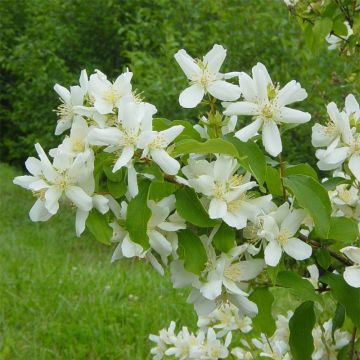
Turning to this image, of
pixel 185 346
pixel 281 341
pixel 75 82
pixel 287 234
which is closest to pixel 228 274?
pixel 287 234

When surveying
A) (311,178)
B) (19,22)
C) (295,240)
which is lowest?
(19,22)

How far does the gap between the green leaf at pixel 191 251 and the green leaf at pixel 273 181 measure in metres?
0.16

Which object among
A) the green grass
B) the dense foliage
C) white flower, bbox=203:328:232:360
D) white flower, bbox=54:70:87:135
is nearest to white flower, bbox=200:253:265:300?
white flower, bbox=54:70:87:135

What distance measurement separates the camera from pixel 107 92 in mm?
1208

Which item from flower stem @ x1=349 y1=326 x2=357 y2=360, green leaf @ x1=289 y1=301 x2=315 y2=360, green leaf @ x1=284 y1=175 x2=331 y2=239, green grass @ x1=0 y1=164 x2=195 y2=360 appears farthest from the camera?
green grass @ x1=0 y1=164 x2=195 y2=360

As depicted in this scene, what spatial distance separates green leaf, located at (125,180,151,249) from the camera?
1.18 metres

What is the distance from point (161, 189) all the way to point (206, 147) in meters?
0.11

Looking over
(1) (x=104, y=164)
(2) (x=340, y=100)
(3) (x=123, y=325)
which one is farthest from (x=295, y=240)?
(2) (x=340, y=100)

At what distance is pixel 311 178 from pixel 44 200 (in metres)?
0.42

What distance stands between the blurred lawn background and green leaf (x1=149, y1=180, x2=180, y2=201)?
100 centimetres

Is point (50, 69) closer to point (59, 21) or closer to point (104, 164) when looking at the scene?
point (59, 21)

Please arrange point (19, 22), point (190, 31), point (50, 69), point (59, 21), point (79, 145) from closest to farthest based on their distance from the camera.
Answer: point (79, 145), point (190, 31), point (50, 69), point (59, 21), point (19, 22)

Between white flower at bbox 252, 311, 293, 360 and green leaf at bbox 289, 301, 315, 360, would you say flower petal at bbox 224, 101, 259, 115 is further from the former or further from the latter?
white flower at bbox 252, 311, 293, 360

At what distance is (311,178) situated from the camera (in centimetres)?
124
